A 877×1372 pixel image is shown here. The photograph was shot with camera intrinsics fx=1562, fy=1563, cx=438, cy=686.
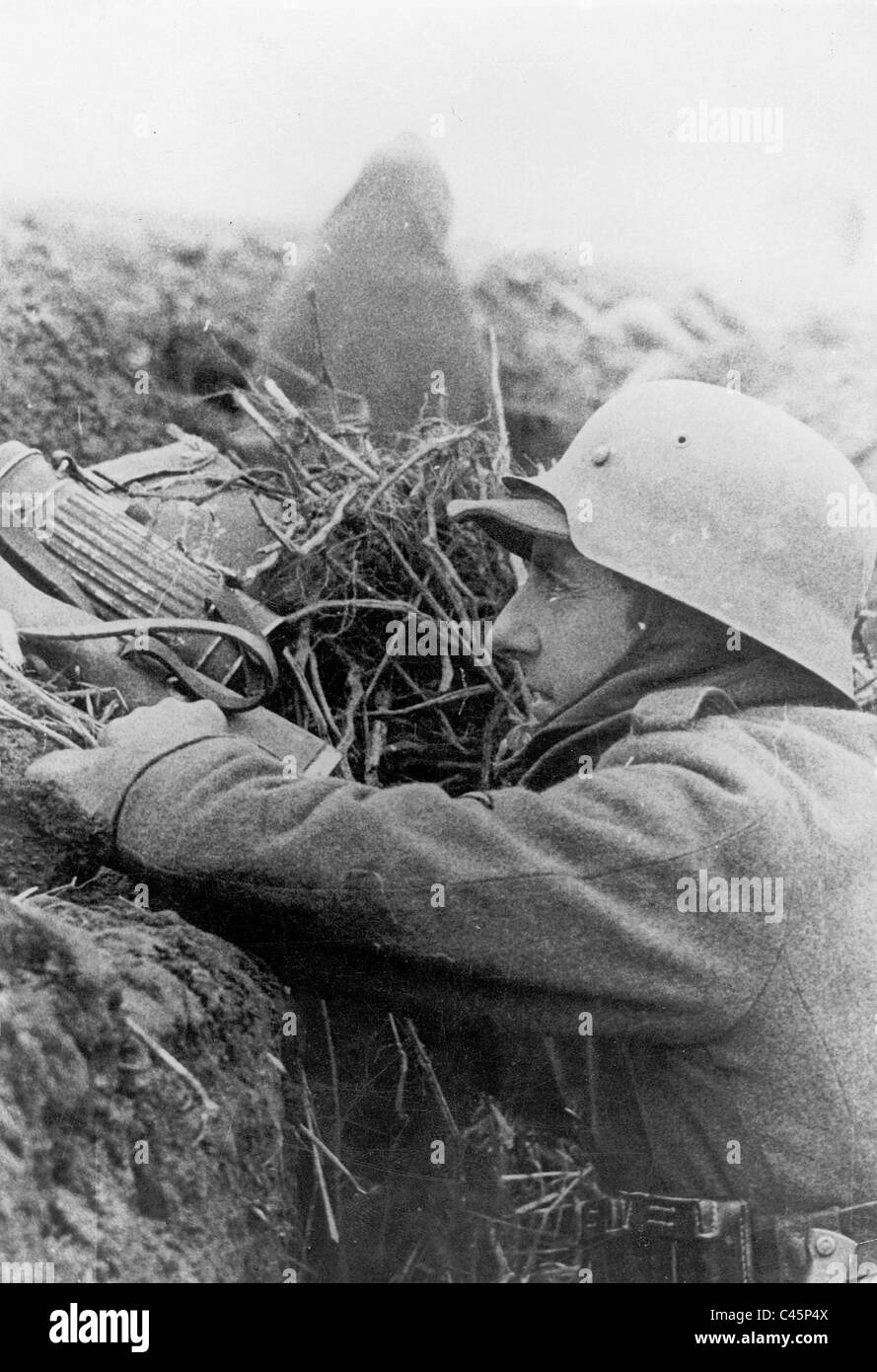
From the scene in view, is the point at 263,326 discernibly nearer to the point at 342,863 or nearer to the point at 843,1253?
the point at 342,863

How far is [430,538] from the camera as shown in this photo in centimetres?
414

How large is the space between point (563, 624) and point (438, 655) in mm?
353

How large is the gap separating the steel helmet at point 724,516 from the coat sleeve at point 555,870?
13.6 inches

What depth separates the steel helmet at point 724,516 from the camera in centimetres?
391

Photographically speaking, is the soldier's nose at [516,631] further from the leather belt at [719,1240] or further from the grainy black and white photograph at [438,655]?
the leather belt at [719,1240]

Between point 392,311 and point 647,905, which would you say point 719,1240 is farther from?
point 392,311

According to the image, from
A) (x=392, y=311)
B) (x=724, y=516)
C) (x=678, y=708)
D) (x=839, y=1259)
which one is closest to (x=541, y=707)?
(x=678, y=708)

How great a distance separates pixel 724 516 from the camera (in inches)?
155

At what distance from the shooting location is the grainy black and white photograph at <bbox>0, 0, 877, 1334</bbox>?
152 inches

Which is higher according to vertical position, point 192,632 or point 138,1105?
point 192,632

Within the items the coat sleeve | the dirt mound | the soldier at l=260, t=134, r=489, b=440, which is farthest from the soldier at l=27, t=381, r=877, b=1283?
the soldier at l=260, t=134, r=489, b=440

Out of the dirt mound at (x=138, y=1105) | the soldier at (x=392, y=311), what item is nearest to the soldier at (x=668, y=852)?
the dirt mound at (x=138, y=1105)

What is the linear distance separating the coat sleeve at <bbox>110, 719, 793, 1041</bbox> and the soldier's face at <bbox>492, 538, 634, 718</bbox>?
281mm
